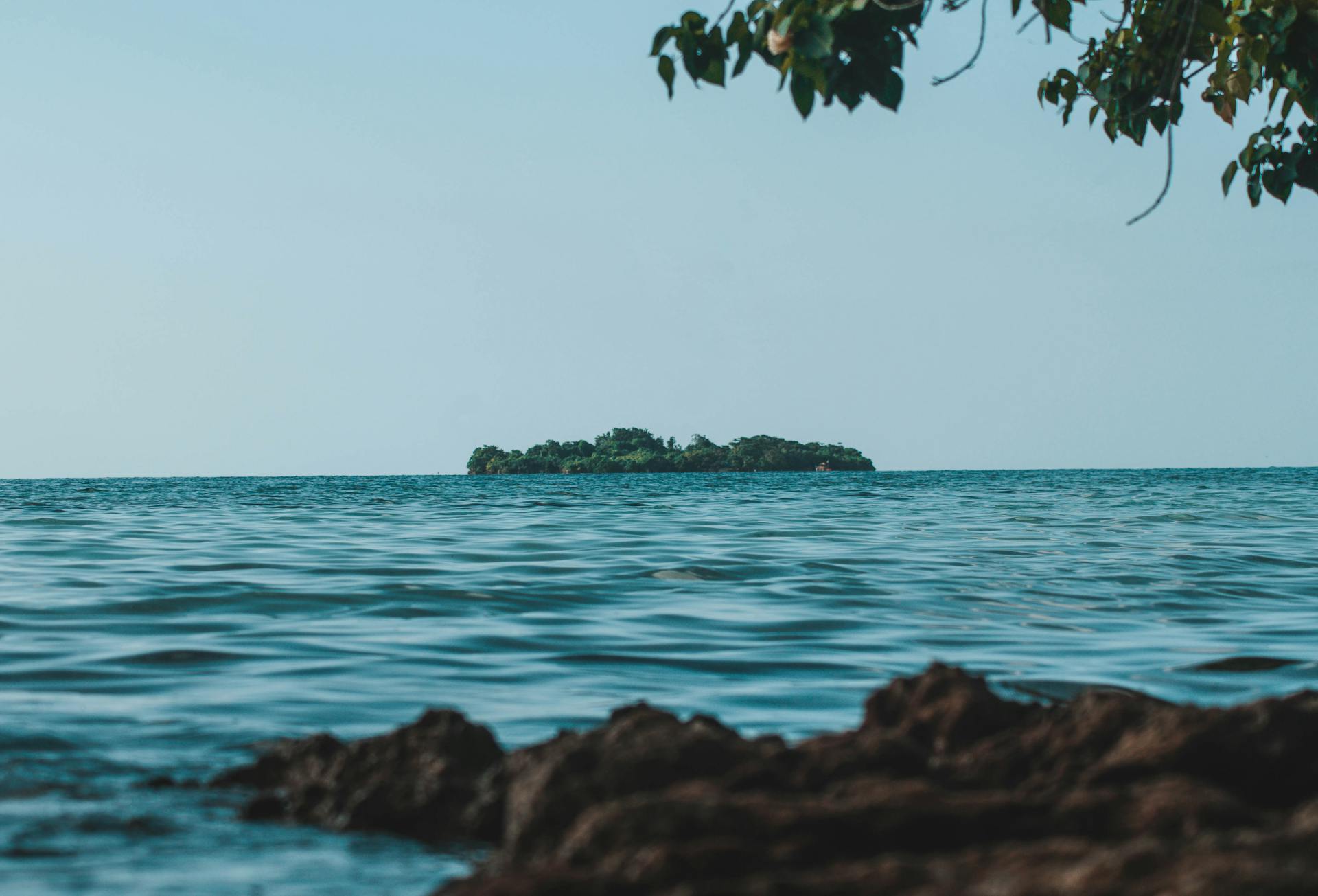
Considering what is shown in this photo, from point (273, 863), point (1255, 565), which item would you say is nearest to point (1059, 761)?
point (273, 863)

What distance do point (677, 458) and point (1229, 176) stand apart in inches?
4928

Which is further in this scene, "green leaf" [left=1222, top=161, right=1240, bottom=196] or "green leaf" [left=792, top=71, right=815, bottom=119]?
"green leaf" [left=1222, top=161, right=1240, bottom=196]

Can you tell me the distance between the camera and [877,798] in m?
2.82

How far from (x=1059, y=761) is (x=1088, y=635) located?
513cm

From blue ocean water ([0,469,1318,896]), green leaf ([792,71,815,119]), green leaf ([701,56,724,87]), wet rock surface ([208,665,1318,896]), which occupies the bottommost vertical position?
blue ocean water ([0,469,1318,896])

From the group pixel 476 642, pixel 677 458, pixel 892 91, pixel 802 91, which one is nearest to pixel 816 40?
pixel 802 91

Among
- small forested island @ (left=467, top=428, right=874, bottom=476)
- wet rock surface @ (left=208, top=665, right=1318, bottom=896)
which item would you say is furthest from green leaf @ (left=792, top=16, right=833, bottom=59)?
small forested island @ (left=467, top=428, right=874, bottom=476)

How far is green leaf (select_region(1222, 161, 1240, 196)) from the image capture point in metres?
6.07

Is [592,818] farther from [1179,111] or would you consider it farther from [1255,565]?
[1255,565]

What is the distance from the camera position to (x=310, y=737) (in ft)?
13.8

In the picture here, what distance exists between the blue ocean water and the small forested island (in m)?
110

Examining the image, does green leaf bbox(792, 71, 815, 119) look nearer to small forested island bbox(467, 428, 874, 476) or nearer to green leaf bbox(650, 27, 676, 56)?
green leaf bbox(650, 27, 676, 56)

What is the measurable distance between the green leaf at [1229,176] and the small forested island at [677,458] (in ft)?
393

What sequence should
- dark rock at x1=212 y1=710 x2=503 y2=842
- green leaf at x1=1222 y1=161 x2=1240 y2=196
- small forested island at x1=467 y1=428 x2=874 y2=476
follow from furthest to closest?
small forested island at x1=467 y1=428 x2=874 y2=476 → green leaf at x1=1222 y1=161 x2=1240 y2=196 → dark rock at x1=212 y1=710 x2=503 y2=842
